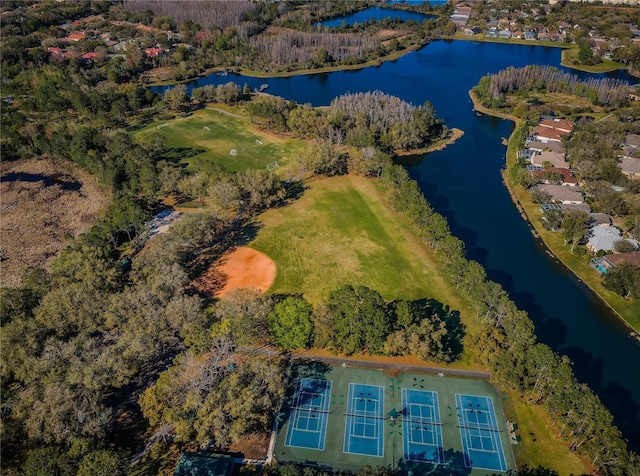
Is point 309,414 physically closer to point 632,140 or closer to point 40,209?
point 40,209

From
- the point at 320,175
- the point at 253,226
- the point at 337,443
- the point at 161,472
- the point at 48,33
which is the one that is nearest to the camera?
the point at 161,472

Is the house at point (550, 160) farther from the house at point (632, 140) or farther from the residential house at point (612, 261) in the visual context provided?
the residential house at point (612, 261)

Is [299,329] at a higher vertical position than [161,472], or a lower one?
higher

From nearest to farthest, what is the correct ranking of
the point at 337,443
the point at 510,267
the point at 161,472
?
the point at 161,472
the point at 337,443
the point at 510,267

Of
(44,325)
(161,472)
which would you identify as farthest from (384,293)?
(44,325)

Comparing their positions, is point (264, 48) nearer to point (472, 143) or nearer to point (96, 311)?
point (472, 143)
